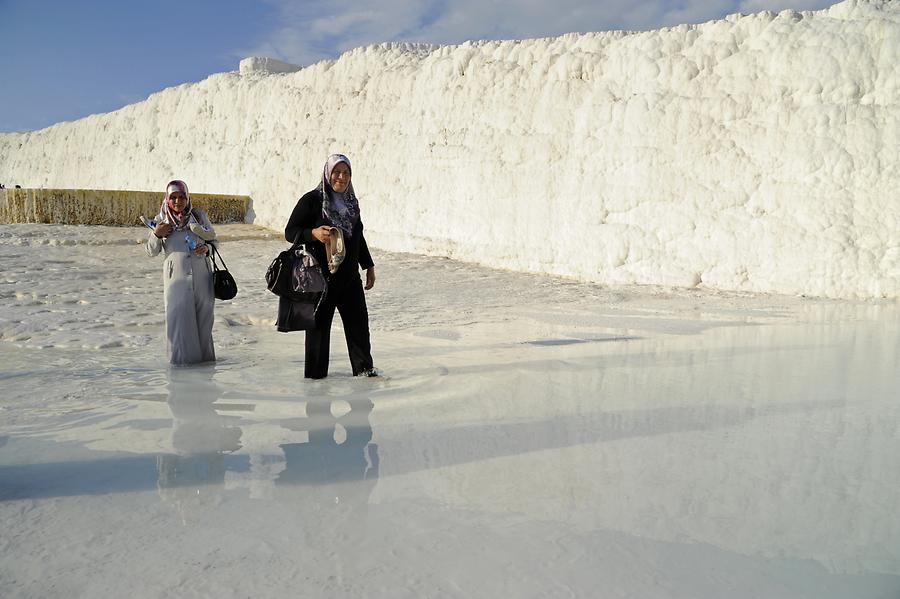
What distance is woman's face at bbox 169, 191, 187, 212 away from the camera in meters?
4.48

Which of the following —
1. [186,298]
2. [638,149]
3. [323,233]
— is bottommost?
[186,298]

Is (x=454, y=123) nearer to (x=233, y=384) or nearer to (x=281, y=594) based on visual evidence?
(x=233, y=384)

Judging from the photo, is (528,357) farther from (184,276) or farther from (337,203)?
(184,276)

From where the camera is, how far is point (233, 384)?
154 inches

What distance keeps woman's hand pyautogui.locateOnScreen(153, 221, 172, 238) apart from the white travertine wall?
21.7ft

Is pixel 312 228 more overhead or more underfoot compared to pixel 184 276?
more overhead

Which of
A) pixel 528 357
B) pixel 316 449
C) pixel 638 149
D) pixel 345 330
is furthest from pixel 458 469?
pixel 638 149

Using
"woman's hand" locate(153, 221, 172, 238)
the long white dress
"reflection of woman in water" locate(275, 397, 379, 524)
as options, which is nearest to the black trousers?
"reflection of woman in water" locate(275, 397, 379, 524)

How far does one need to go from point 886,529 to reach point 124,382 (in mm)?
3773

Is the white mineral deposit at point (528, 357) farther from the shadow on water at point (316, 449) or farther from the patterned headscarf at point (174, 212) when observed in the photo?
the patterned headscarf at point (174, 212)

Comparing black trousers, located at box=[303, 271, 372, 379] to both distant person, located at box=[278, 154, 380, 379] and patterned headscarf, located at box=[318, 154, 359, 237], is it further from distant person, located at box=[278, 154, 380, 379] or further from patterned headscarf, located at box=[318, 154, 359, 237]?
patterned headscarf, located at box=[318, 154, 359, 237]

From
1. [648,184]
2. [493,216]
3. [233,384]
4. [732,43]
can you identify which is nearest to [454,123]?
[493,216]

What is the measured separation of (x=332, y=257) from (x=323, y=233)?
0.15 meters

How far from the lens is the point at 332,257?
394 cm
